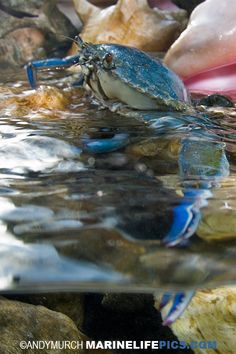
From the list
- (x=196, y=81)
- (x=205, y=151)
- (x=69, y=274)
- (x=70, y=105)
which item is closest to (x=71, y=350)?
(x=69, y=274)

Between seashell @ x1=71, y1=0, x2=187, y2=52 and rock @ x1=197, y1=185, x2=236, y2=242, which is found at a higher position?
rock @ x1=197, y1=185, x2=236, y2=242

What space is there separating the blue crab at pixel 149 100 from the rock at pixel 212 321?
12.5 inches

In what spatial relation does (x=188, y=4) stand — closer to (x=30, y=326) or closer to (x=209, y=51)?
(x=209, y=51)

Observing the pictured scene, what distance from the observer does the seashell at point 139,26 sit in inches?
155

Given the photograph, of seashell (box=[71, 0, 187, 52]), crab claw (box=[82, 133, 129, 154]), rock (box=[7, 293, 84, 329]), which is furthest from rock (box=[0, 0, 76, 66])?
rock (box=[7, 293, 84, 329])

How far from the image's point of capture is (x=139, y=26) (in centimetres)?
396

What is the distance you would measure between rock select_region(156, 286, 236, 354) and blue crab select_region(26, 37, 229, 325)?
0.32 m

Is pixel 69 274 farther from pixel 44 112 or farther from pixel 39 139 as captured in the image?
pixel 44 112

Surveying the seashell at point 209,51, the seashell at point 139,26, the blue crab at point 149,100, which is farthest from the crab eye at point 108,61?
the seashell at point 139,26

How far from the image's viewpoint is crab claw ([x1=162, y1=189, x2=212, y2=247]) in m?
0.81

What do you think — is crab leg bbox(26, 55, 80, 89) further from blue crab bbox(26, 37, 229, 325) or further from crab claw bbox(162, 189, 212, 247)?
crab claw bbox(162, 189, 212, 247)

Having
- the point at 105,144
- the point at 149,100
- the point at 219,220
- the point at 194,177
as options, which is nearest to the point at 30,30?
the point at 149,100

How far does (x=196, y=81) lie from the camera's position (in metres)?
3.05

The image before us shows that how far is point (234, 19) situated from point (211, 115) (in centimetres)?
101
